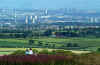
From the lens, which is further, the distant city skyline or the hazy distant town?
the distant city skyline

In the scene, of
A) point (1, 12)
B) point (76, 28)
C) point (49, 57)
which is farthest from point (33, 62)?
point (1, 12)

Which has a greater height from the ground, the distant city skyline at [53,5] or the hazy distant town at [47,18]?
the distant city skyline at [53,5]

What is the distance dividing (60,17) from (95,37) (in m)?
11.1

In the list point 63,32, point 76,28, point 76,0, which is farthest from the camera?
point 76,0

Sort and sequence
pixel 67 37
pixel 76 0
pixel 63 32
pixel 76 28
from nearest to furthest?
pixel 67 37, pixel 63 32, pixel 76 28, pixel 76 0

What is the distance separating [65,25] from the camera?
39344 millimetres

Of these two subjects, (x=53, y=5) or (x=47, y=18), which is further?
(x=53, y=5)

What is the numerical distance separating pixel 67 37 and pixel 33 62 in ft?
69.6

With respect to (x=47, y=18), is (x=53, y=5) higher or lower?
higher

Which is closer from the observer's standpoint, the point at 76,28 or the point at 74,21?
the point at 76,28

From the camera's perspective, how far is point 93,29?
36.4 metres

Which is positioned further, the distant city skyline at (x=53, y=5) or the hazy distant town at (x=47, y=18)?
the distant city skyline at (x=53, y=5)

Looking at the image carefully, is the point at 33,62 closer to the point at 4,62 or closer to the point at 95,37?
the point at 4,62

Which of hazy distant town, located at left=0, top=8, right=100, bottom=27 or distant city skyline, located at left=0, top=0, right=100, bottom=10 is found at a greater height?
distant city skyline, located at left=0, top=0, right=100, bottom=10
